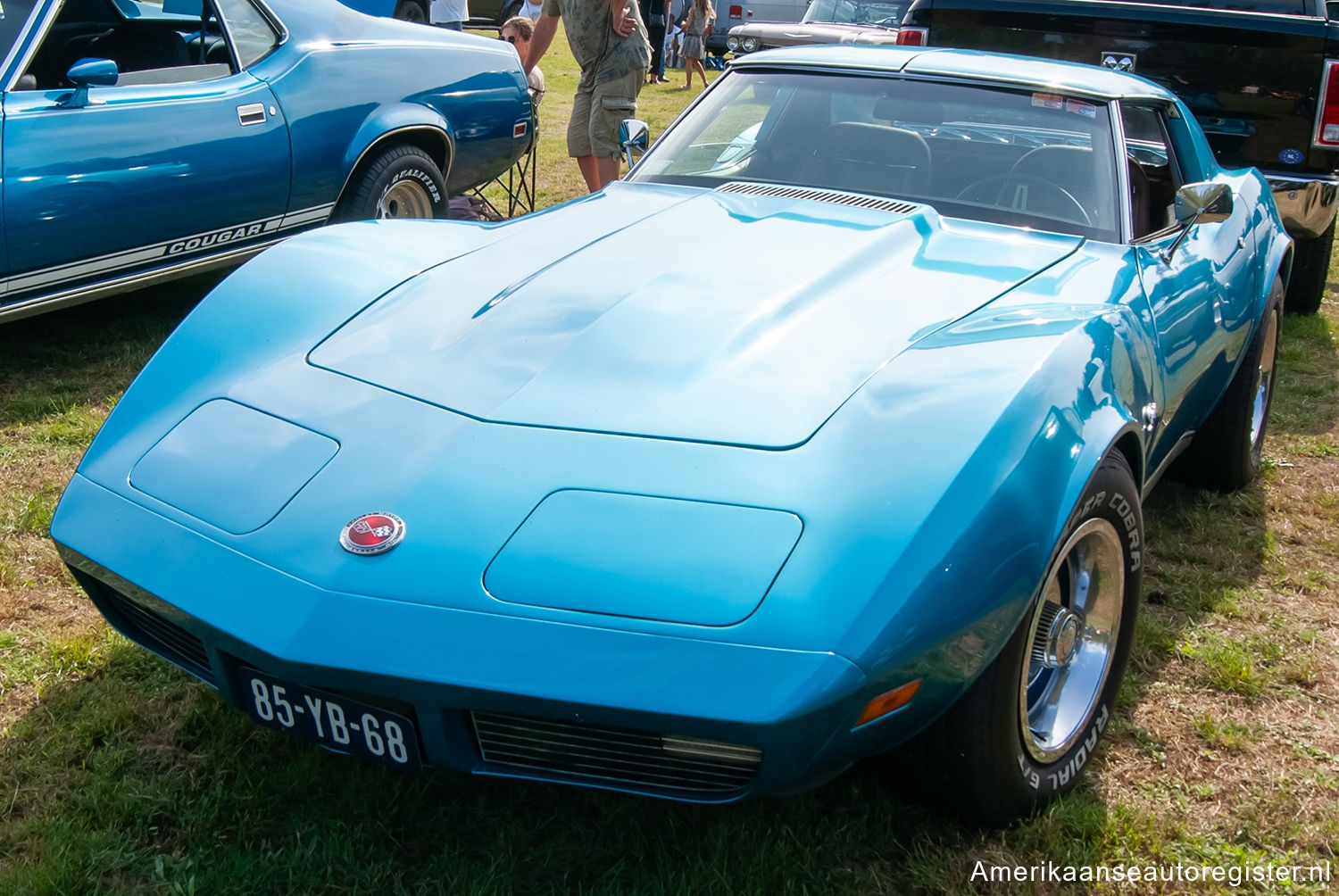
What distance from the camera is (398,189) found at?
17.5ft

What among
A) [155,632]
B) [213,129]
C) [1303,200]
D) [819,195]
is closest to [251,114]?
[213,129]

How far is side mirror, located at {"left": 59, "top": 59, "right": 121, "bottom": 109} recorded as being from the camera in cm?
399

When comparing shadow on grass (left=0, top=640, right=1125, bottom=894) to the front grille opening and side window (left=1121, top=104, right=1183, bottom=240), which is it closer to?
the front grille opening

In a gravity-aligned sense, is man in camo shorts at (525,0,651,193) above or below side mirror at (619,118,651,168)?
below

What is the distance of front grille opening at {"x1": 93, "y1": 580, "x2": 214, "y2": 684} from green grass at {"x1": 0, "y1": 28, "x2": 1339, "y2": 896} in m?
0.31

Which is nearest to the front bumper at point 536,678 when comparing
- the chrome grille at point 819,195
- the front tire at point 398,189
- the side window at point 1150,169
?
the chrome grille at point 819,195

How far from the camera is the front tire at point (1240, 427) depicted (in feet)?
11.5

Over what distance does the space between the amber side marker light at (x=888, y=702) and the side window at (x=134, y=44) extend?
12.8 feet

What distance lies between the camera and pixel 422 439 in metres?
2.03

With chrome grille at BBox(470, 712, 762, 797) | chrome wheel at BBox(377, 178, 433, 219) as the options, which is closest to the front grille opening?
chrome grille at BBox(470, 712, 762, 797)

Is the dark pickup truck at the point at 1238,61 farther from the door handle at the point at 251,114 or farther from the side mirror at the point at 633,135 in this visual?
the door handle at the point at 251,114

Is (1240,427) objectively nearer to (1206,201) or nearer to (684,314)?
(1206,201)

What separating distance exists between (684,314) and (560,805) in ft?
3.17

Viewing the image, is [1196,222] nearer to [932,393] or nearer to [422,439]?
[932,393]
